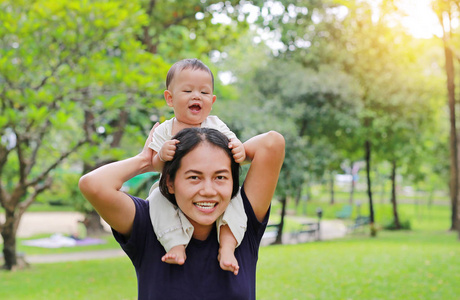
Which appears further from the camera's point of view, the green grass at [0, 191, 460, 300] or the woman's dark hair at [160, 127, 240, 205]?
the green grass at [0, 191, 460, 300]

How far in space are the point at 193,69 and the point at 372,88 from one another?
16420 mm

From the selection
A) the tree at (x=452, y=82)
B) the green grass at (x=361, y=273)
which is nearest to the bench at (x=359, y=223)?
the tree at (x=452, y=82)

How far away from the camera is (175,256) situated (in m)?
1.73

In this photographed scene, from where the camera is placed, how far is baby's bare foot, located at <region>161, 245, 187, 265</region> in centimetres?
173

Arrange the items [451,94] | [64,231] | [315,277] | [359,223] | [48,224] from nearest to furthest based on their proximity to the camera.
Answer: [315,277] → [451,94] → [64,231] → [359,223] → [48,224]

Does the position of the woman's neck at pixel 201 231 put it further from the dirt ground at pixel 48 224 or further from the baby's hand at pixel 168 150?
the dirt ground at pixel 48 224

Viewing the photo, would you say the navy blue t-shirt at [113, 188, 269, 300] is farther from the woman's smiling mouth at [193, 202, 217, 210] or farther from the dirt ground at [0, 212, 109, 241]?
the dirt ground at [0, 212, 109, 241]

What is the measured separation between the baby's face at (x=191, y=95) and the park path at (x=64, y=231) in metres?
11.7

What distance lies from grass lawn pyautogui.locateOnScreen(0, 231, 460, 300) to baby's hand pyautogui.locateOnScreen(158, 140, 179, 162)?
→ 22.2 feet

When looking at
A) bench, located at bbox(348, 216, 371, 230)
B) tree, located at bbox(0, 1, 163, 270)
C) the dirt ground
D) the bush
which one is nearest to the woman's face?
tree, located at bbox(0, 1, 163, 270)

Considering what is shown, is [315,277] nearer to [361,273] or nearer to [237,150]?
[361,273]

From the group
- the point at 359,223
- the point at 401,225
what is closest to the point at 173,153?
the point at 359,223

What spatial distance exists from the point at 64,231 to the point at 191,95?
20305 millimetres

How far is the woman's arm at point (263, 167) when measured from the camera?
1.84m
